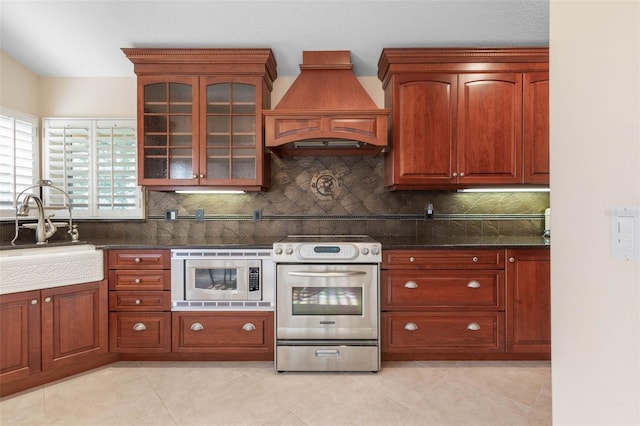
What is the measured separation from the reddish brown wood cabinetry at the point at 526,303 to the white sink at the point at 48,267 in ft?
10.2

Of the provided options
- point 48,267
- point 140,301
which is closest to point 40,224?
point 48,267

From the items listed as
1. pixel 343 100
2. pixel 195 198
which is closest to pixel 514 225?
pixel 343 100

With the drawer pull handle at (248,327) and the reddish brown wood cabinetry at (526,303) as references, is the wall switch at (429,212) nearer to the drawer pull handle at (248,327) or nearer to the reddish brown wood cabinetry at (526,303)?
the reddish brown wood cabinetry at (526,303)

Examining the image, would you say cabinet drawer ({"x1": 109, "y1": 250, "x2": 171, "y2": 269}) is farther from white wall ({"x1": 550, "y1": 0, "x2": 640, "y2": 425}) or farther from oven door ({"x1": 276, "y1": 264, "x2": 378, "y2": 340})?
white wall ({"x1": 550, "y1": 0, "x2": 640, "y2": 425})

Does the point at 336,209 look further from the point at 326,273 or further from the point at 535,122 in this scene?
the point at 535,122

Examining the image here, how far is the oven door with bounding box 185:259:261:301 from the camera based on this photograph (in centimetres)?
234

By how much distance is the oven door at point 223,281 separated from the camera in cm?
234

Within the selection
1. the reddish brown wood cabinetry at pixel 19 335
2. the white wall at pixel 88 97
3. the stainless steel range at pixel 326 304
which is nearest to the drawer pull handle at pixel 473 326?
the stainless steel range at pixel 326 304

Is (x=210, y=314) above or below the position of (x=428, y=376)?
above

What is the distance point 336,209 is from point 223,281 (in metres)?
1.24

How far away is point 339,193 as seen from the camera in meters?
3.00

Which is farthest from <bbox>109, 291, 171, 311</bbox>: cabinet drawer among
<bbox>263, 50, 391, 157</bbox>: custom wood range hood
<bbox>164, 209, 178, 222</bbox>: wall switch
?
<bbox>263, 50, 391, 157</bbox>: custom wood range hood

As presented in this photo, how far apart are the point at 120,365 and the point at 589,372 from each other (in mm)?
2826

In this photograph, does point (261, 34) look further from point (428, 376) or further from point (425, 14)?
point (428, 376)
